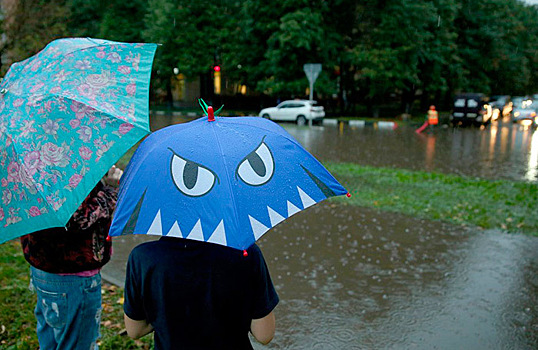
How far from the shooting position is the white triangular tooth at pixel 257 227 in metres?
1.77

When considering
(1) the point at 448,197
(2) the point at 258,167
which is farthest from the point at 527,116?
(2) the point at 258,167

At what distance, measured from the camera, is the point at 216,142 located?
187 cm

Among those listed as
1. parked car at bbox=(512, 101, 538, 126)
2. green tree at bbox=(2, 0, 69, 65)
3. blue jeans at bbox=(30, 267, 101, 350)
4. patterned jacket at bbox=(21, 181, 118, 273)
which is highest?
green tree at bbox=(2, 0, 69, 65)

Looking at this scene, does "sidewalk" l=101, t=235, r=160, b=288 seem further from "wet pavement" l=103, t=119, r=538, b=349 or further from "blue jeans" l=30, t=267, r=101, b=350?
"blue jeans" l=30, t=267, r=101, b=350

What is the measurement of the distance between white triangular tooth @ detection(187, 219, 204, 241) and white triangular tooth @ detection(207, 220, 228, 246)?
0.12ft

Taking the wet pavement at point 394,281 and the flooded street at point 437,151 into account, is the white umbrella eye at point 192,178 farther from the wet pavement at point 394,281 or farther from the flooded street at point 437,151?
the flooded street at point 437,151

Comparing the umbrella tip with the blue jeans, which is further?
the blue jeans

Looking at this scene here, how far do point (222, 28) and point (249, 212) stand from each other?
114 ft

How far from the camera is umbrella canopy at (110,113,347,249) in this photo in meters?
1.74

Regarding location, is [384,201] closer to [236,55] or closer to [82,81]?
[82,81]

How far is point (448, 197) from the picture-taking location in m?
9.05

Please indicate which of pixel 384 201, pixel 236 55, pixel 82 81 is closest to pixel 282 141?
pixel 82 81

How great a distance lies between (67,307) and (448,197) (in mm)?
7895

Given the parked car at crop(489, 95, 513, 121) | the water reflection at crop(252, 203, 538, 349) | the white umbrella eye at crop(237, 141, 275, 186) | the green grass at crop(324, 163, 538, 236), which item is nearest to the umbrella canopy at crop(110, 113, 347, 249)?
the white umbrella eye at crop(237, 141, 275, 186)
